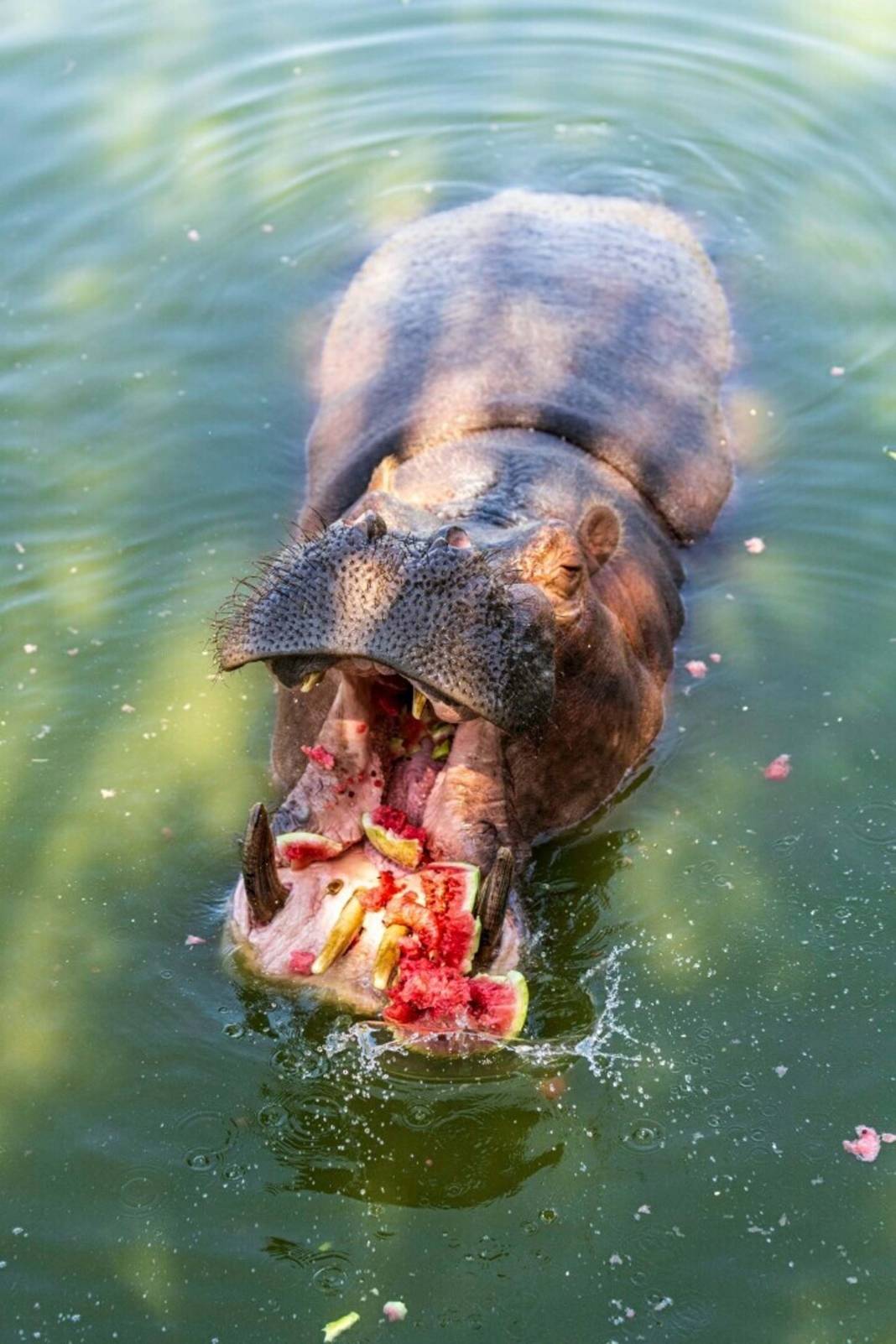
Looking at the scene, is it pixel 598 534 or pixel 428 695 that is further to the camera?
pixel 598 534

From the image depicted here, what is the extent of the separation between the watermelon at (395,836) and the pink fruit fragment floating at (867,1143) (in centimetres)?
162

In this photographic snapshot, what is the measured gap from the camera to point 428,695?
16.9 ft

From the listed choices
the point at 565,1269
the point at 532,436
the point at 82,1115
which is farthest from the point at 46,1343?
the point at 532,436

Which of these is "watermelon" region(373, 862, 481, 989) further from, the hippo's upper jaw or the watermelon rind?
the watermelon rind

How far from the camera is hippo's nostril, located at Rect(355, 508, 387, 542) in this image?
209 inches

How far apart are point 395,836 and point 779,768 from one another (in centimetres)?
202

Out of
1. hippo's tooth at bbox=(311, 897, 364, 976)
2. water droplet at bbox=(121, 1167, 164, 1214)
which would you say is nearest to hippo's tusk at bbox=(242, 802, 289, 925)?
hippo's tooth at bbox=(311, 897, 364, 976)

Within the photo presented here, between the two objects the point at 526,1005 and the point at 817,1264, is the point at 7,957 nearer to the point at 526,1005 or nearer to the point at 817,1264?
the point at 526,1005

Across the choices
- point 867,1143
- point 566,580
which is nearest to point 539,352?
point 566,580

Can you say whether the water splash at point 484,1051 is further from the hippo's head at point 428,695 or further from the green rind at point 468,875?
the green rind at point 468,875

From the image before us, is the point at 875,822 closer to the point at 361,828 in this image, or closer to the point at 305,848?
the point at 361,828

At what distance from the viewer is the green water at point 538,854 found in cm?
517

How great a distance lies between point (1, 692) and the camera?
750cm

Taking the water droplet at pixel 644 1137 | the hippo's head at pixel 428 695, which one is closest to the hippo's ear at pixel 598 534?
the hippo's head at pixel 428 695
